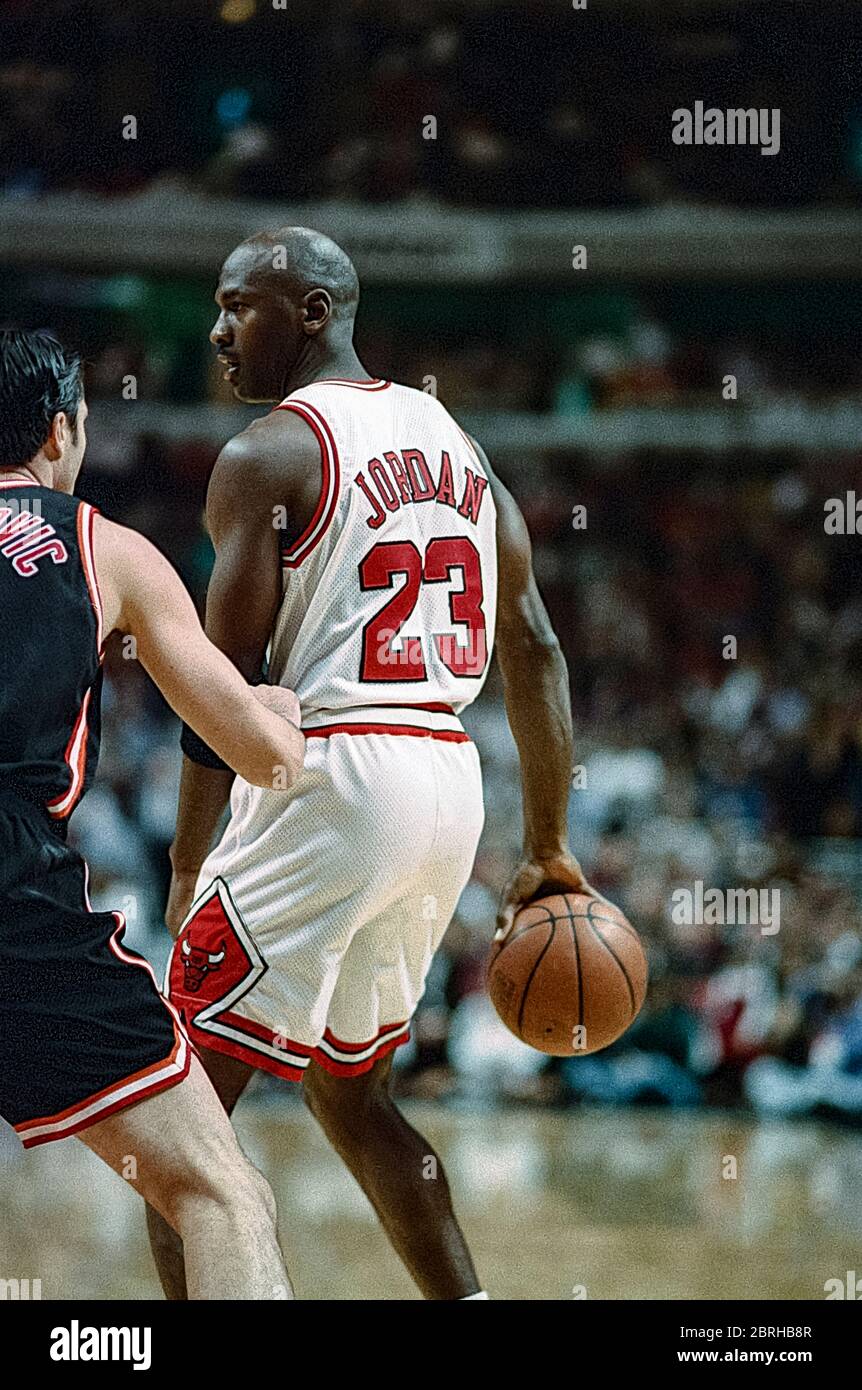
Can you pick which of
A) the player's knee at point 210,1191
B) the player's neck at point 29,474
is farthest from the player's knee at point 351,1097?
the player's neck at point 29,474

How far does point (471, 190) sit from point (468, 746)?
753cm

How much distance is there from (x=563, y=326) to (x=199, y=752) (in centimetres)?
803

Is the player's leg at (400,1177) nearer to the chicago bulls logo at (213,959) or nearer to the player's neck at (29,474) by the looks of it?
the chicago bulls logo at (213,959)

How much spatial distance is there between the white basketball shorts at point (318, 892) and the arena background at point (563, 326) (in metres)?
4.36

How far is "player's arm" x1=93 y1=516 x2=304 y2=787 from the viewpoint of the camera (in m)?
2.63

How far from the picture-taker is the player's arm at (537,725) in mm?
3557

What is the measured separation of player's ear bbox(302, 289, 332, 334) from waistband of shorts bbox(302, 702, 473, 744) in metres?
0.78

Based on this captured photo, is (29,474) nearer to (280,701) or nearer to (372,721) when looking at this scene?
(280,701)

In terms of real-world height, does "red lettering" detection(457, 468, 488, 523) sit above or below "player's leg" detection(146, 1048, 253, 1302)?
above

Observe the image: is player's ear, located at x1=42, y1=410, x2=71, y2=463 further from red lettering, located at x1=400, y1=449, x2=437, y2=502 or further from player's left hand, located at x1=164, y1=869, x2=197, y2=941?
player's left hand, located at x1=164, y1=869, x2=197, y2=941

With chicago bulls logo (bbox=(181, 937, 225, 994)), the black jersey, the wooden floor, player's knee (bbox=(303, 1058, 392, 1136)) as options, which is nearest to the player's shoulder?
the black jersey

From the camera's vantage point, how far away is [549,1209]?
5.35m

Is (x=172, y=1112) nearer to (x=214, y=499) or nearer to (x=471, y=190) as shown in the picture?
(x=214, y=499)

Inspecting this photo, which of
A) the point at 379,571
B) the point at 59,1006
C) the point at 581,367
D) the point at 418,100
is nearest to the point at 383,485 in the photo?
the point at 379,571
